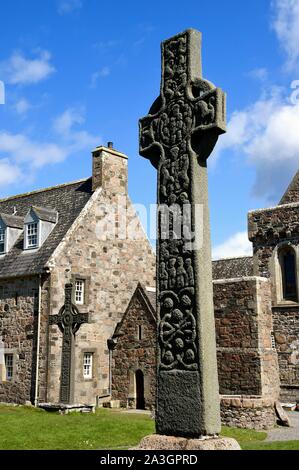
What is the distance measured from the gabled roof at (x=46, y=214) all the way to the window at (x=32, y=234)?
1.68 ft

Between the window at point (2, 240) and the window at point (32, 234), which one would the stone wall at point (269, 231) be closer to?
the window at point (32, 234)

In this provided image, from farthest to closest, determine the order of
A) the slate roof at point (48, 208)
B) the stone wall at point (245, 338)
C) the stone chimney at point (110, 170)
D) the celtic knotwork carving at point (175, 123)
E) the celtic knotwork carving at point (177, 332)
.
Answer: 1. the stone chimney at point (110, 170)
2. the slate roof at point (48, 208)
3. the stone wall at point (245, 338)
4. the celtic knotwork carving at point (175, 123)
5. the celtic knotwork carving at point (177, 332)

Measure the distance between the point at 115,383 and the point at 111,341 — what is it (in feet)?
6.01

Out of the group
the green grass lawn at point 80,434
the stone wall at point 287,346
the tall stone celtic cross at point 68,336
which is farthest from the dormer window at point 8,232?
the stone wall at point 287,346

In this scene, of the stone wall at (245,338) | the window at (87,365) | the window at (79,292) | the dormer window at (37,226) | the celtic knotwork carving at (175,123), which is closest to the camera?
the celtic knotwork carving at (175,123)

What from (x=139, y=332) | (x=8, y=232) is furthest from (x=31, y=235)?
(x=139, y=332)

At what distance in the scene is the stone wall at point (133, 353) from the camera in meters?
22.8

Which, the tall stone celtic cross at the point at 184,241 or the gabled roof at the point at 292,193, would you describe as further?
the gabled roof at the point at 292,193

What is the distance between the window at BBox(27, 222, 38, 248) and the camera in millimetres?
25828

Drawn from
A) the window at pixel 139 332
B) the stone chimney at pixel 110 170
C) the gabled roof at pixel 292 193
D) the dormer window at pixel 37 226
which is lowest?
the window at pixel 139 332

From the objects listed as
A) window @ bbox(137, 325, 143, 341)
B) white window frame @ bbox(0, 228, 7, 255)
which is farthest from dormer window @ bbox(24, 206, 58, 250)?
window @ bbox(137, 325, 143, 341)

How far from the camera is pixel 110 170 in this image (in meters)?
26.7

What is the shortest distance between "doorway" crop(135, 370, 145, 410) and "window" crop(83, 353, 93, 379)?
216 centimetres

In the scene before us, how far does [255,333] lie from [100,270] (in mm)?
10628
